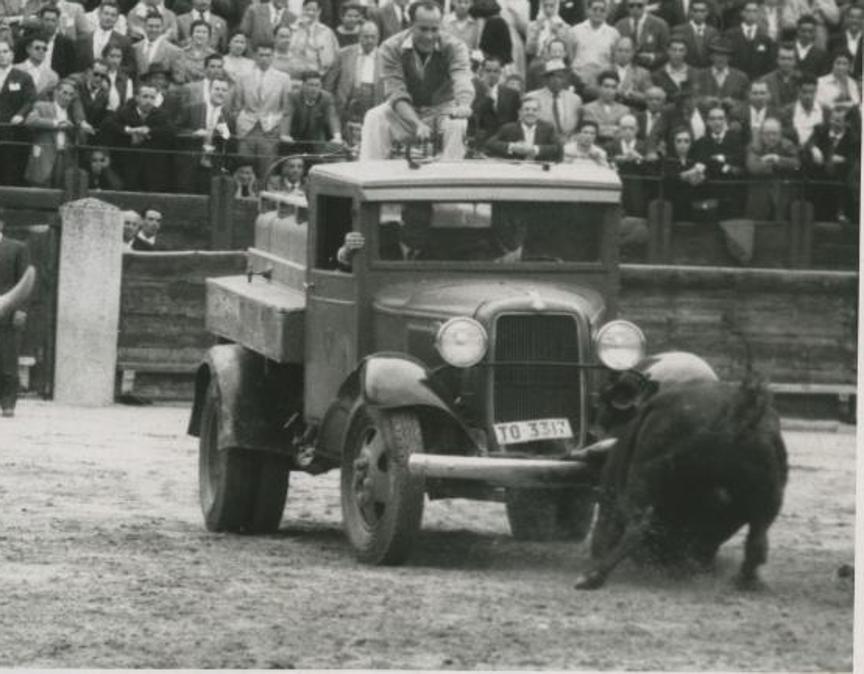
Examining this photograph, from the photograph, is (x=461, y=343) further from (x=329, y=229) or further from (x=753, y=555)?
(x=753, y=555)

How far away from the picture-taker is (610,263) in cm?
1351

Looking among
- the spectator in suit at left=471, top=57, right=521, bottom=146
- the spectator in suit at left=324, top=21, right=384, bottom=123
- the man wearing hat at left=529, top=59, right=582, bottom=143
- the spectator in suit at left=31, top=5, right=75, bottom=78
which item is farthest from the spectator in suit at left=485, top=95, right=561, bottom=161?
the spectator in suit at left=31, top=5, right=75, bottom=78

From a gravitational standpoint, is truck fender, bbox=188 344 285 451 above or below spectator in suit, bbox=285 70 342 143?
below

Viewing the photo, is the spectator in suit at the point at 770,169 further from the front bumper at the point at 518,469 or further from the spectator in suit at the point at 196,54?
the front bumper at the point at 518,469

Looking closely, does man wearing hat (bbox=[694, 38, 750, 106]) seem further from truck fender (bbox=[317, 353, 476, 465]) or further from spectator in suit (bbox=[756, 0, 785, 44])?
truck fender (bbox=[317, 353, 476, 465])

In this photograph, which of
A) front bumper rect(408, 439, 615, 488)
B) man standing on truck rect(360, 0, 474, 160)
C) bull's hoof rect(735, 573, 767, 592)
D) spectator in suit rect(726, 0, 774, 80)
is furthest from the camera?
spectator in suit rect(726, 0, 774, 80)

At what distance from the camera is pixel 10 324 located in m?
21.3

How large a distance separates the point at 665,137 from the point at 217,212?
3.87 metres

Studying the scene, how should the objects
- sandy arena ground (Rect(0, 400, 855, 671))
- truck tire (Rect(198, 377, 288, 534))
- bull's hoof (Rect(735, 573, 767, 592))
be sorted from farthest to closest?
truck tire (Rect(198, 377, 288, 534)), bull's hoof (Rect(735, 573, 767, 592)), sandy arena ground (Rect(0, 400, 855, 671))

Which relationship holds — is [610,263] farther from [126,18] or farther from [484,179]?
[126,18]

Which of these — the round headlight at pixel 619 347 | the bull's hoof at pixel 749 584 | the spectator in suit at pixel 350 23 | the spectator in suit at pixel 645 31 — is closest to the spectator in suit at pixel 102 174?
the spectator in suit at pixel 350 23

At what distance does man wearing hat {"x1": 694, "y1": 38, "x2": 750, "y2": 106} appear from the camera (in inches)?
901

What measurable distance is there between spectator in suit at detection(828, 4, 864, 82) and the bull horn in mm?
6917

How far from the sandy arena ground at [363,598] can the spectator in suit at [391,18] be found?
813 centimetres
